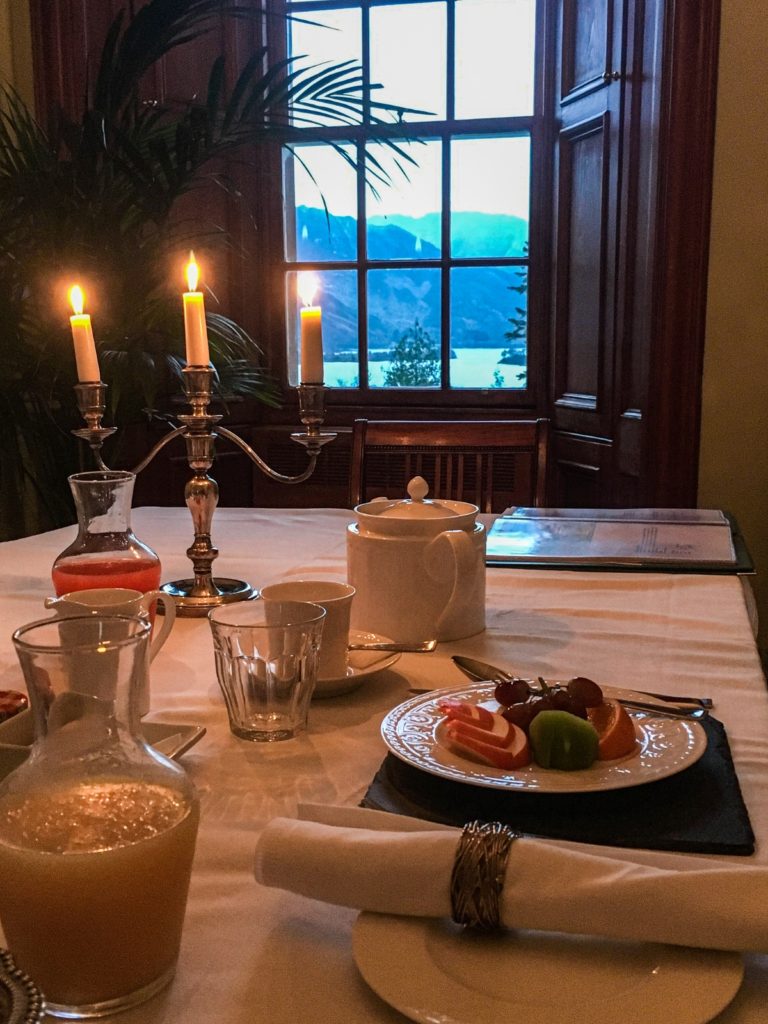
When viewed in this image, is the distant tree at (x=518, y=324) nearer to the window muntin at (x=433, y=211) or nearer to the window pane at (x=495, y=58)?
the window muntin at (x=433, y=211)

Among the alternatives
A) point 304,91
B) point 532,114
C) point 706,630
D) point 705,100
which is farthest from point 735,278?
point 706,630

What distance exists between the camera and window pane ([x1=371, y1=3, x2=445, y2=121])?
10.2 feet

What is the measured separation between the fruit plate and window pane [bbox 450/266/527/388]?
8.58ft

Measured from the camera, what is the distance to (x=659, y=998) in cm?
40

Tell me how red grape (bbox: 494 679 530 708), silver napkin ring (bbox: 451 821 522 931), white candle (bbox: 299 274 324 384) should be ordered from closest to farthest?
silver napkin ring (bbox: 451 821 522 931)
red grape (bbox: 494 679 530 708)
white candle (bbox: 299 274 324 384)

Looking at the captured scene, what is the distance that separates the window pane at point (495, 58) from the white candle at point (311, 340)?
7.49ft

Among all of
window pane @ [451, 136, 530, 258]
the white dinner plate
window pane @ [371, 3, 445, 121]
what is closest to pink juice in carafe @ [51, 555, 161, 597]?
the white dinner plate

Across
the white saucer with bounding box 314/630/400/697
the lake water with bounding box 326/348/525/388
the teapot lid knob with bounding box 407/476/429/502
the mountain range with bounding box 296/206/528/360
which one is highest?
the mountain range with bounding box 296/206/528/360

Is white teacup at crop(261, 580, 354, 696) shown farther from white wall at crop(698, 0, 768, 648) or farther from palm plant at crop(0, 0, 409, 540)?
white wall at crop(698, 0, 768, 648)

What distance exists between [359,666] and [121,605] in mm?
214

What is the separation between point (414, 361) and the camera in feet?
10.8

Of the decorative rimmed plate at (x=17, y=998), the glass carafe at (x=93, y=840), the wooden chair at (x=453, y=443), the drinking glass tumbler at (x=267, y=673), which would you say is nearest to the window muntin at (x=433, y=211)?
the wooden chair at (x=453, y=443)

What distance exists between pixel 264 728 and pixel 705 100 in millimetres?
2293

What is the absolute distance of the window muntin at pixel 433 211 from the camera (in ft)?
10.1
